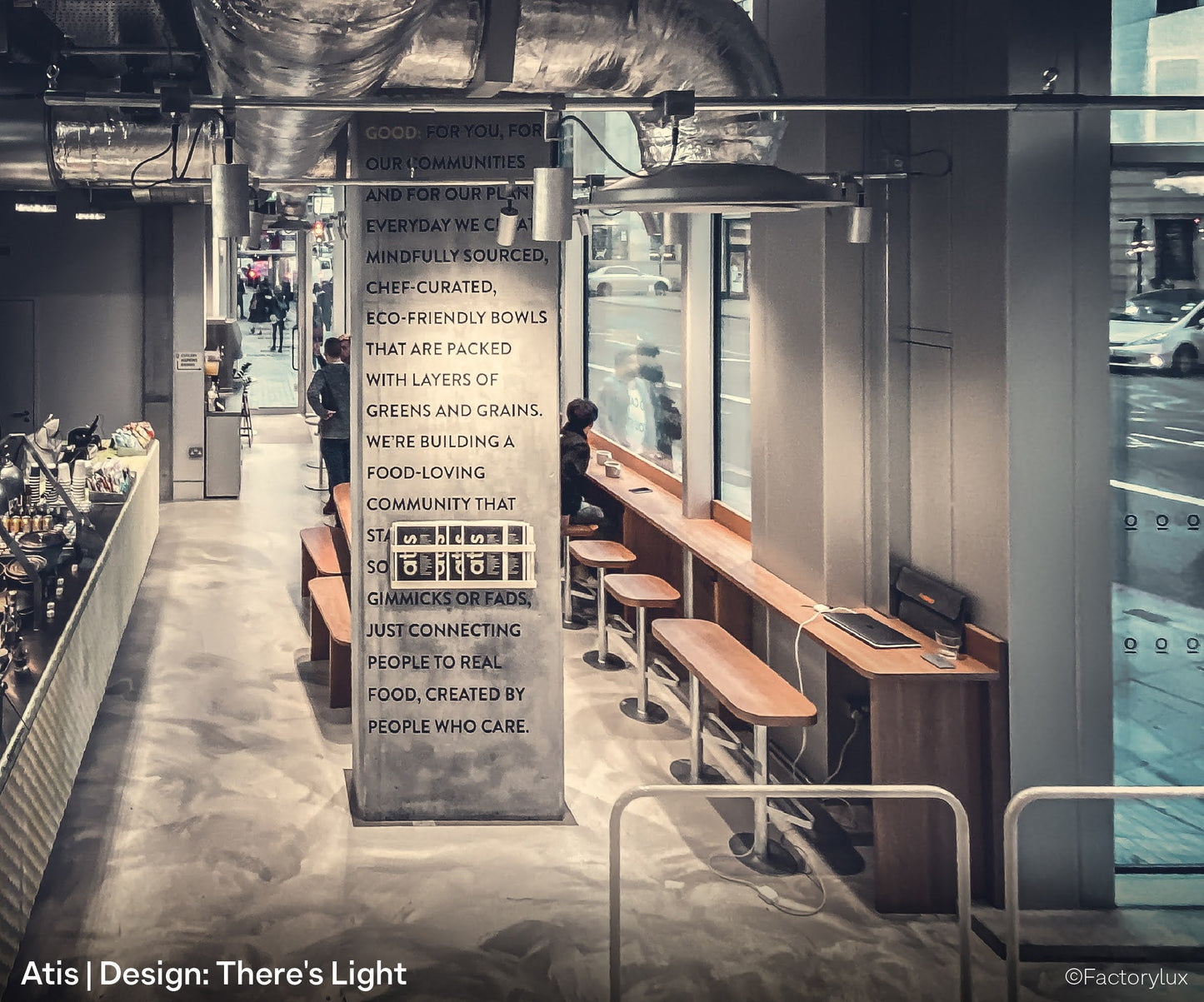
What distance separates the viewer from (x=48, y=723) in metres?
5.04

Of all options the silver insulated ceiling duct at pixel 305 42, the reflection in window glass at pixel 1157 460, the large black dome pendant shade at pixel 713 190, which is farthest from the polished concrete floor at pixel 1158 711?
the silver insulated ceiling duct at pixel 305 42

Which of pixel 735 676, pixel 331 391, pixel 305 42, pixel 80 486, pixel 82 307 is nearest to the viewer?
pixel 305 42

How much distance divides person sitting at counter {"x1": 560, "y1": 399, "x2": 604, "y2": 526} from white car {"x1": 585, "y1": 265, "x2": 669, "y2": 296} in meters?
1.14

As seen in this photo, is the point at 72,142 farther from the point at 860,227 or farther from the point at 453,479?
the point at 860,227

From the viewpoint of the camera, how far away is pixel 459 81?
4.57m

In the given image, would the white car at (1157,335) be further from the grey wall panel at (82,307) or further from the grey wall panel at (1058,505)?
the grey wall panel at (82,307)

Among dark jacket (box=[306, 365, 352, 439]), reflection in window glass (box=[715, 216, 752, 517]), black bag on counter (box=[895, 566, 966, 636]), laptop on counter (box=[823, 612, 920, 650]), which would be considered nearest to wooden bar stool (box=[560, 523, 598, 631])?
reflection in window glass (box=[715, 216, 752, 517])

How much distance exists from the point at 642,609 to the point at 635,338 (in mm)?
3777

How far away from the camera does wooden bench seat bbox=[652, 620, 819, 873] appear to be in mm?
5089

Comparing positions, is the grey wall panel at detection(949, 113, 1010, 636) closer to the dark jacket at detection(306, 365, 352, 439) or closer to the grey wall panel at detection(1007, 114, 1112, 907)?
the grey wall panel at detection(1007, 114, 1112, 907)

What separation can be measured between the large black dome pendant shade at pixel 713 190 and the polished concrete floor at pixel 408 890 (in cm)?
224

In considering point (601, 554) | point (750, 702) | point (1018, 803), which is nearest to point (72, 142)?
point (601, 554)

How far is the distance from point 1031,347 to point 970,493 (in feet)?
1.93

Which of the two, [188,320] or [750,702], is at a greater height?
[188,320]
